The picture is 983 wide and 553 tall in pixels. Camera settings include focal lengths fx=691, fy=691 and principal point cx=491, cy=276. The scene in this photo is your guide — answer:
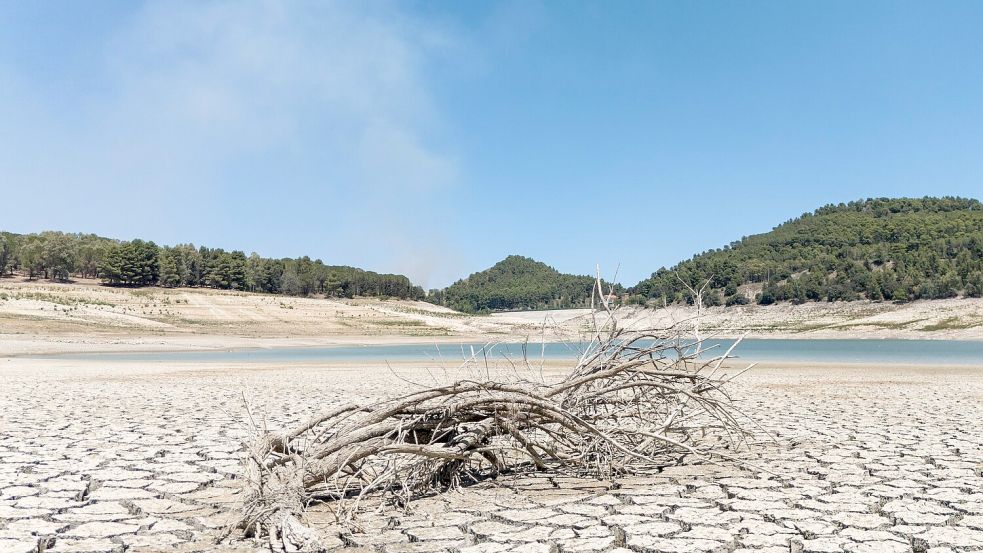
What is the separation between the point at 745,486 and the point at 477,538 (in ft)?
7.15

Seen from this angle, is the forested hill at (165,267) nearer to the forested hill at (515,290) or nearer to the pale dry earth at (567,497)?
the forested hill at (515,290)

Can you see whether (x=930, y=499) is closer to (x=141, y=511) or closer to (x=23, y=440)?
(x=141, y=511)

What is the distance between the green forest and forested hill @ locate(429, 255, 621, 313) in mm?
25691

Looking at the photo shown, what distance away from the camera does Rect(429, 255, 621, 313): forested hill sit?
13288 centimetres

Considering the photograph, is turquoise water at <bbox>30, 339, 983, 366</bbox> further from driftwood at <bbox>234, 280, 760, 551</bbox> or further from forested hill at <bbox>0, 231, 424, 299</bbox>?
forested hill at <bbox>0, 231, 424, 299</bbox>

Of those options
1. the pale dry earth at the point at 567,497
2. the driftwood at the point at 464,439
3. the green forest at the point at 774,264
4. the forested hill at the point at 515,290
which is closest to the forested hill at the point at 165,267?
the green forest at the point at 774,264

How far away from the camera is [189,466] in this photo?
577 cm

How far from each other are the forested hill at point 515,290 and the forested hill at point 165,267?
92.7 feet

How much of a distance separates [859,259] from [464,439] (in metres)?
91.5

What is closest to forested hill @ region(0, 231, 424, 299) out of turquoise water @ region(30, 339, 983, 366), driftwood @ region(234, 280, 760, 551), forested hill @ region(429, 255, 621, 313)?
forested hill @ region(429, 255, 621, 313)

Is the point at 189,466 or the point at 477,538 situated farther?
the point at 189,466

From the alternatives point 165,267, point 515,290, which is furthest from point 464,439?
point 515,290

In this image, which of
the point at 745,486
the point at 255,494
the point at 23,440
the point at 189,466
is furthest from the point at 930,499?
the point at 23,440

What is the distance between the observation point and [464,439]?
5004mm
